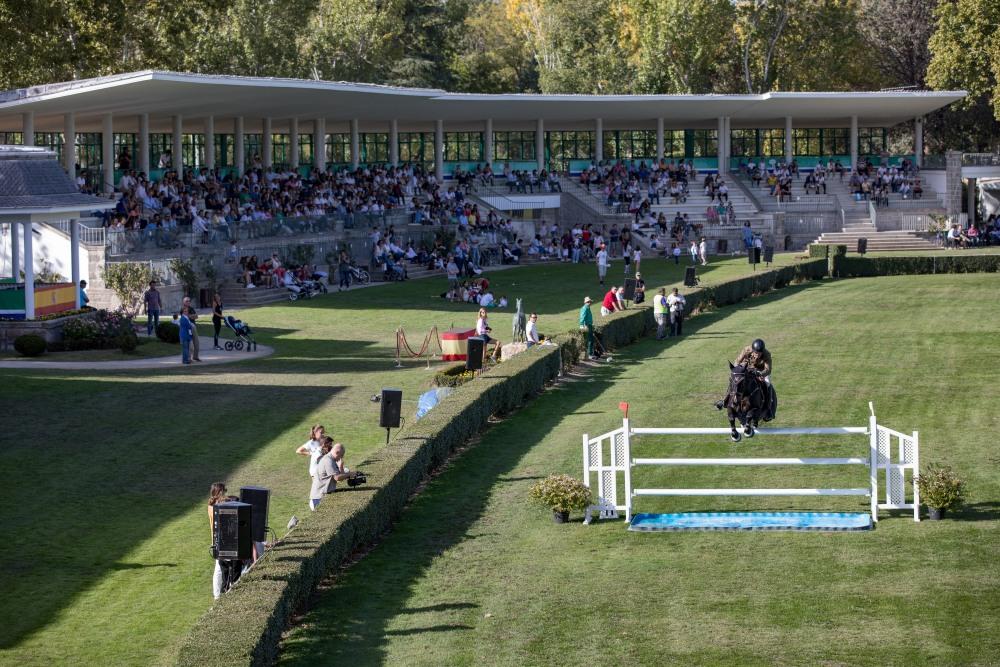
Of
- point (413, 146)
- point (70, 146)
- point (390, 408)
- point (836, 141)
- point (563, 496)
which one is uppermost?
point (836, 141)

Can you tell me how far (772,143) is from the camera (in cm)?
8631

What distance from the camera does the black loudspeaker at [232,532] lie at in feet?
50.3

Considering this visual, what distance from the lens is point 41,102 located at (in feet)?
160

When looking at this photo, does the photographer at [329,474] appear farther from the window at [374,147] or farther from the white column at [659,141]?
the window at [374,147]

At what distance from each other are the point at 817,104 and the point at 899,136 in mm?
32067

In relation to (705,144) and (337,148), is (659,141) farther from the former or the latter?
(337,148)

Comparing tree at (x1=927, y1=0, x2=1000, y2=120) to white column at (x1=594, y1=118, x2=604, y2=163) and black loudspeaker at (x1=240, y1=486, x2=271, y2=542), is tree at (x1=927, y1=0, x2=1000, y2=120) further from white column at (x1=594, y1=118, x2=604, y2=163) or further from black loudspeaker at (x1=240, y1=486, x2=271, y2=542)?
black loudspeaker at (x1=240, y1=486, x2=271, y2=542)

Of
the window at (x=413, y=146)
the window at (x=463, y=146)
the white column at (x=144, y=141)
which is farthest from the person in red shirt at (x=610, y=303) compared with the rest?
the window at (x=463, y=146)

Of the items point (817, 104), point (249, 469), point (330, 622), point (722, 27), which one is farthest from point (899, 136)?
point (330, 622)

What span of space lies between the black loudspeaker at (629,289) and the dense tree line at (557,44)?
119ft

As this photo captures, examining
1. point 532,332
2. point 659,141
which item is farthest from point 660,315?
point 659,141

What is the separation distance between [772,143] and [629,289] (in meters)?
44.6

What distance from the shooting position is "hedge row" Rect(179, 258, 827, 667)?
13.1 metres

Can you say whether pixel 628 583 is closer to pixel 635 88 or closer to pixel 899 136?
pixel 635 88
